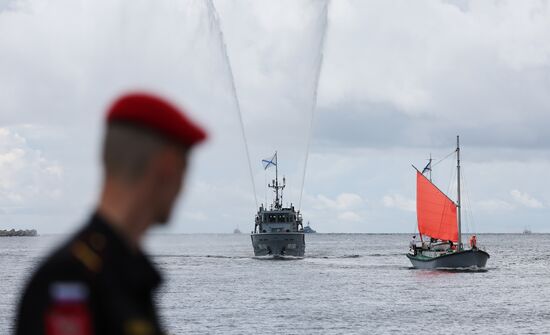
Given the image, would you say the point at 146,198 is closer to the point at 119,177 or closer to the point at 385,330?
the point at 119,177

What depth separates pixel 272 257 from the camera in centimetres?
10344

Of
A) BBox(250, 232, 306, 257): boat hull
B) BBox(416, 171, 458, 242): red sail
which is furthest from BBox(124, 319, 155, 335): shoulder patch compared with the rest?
BBox(250, 232, 306, 257): boat hull

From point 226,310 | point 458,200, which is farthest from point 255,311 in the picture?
point 458,200

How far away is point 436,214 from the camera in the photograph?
8656 cm

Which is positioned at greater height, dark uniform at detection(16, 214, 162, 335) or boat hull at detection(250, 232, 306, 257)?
boat hull at detection(250, 232, 306, 257)

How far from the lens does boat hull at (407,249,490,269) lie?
83.1 m

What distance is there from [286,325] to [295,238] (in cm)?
5255

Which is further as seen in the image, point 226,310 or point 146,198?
point 226,310

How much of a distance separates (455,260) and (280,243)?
19685mm

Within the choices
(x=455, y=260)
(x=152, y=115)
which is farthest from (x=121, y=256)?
(x=455, y=260)

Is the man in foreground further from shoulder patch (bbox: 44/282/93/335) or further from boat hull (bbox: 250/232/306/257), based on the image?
boat hull (bbox: 250/232/306/257)

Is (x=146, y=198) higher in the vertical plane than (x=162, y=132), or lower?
lower

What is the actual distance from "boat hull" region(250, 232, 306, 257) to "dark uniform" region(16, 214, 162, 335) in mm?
92934

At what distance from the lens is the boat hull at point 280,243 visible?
96562 millimetres
